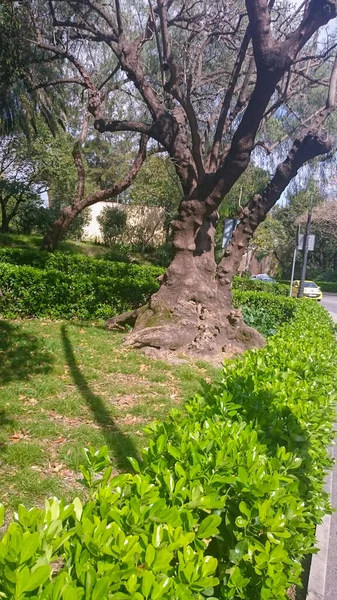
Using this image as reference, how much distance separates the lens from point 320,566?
11.3ft

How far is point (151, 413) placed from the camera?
550 centimetres

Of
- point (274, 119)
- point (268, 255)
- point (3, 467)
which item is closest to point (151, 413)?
point (3, 467)

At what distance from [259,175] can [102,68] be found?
907 cm

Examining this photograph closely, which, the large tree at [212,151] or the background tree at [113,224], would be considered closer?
the large tree at [212,151]

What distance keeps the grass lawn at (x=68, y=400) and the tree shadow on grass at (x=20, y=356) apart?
0.01 meters

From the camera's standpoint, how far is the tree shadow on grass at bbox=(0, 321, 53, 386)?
6406mm

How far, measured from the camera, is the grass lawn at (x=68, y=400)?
4023mm

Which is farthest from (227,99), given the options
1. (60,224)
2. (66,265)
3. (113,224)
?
(113,224)

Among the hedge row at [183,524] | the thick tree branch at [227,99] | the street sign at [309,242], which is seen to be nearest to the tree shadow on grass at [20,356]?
the hedge row at [183,524]

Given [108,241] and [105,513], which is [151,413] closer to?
[105,513]

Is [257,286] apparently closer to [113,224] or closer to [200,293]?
[200,293]

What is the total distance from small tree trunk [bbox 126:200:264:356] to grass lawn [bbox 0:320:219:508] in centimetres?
66

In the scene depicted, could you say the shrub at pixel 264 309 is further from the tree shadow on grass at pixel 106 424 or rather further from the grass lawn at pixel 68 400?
the tree shadow on grass at pixel 106 424

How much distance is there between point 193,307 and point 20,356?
10.3 ft
